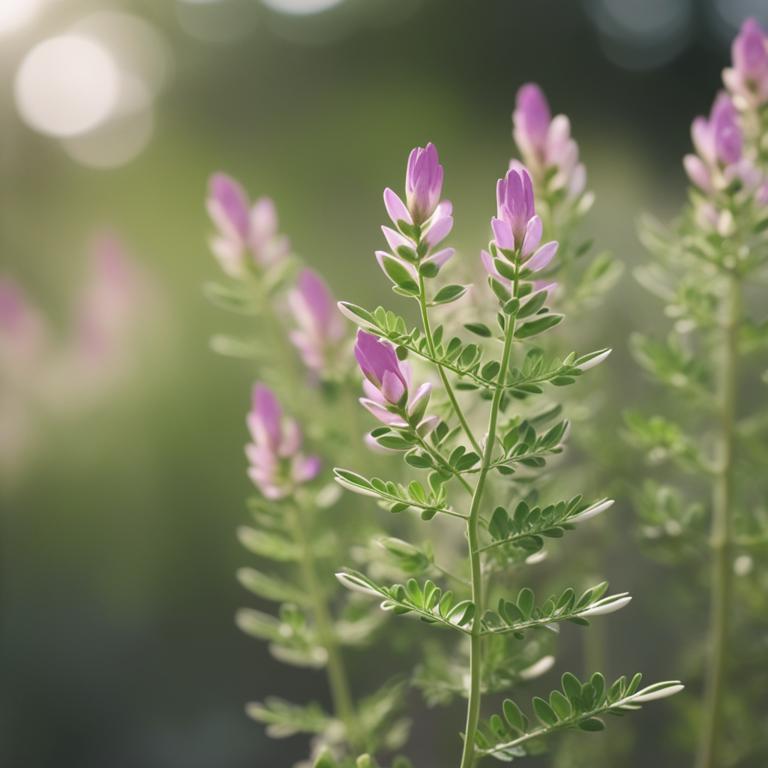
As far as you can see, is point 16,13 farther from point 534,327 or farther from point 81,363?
point 534,327

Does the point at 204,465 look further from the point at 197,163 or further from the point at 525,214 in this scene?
the point at 525,214

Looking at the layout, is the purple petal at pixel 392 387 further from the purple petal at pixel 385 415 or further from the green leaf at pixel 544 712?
the green leaf at pixel 544 712

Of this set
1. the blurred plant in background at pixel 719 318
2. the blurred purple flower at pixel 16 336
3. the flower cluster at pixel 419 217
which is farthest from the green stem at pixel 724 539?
the blurred purple flower at pixel 16 336

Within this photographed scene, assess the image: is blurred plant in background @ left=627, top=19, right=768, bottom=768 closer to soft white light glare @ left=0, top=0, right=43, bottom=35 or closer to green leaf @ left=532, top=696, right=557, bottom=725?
green leaf @ left=532, top=696, right=557, bottom=725

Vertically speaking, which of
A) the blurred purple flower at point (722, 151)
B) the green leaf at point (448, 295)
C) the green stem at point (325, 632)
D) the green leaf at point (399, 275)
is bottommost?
the green stem at point (325, 632)

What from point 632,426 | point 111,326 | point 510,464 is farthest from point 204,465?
point 510,464

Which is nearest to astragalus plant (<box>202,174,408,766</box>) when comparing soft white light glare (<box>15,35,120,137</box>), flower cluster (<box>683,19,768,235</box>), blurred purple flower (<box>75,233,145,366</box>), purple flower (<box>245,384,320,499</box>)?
purple flower (<box>245,384,320,499</box>)
